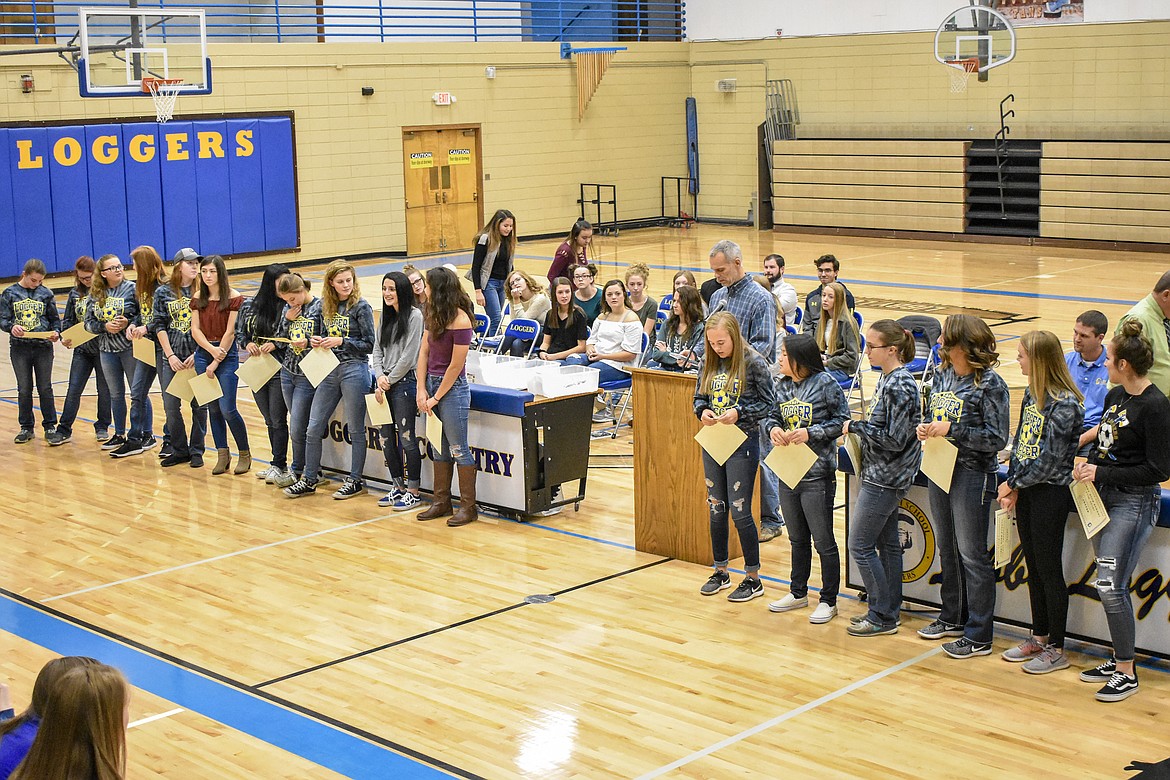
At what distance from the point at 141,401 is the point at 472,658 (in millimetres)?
5416

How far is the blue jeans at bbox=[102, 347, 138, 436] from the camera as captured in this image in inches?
416

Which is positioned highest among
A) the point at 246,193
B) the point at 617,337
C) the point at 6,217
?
the point at 246,193

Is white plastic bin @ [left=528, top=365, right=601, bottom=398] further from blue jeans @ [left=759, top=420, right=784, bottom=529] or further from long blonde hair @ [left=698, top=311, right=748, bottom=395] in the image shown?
long blonde hair @ [left=698, top=311, right=748, bottom=395]

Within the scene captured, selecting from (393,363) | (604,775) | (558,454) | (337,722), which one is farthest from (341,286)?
(604,775)

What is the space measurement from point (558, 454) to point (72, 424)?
528 cm

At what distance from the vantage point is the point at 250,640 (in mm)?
6707

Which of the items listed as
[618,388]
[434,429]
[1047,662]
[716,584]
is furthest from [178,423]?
[1047,662]

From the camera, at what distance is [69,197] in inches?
773

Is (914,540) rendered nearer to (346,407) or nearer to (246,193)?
(346,407)

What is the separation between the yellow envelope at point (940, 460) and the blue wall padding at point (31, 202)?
53.6 feet

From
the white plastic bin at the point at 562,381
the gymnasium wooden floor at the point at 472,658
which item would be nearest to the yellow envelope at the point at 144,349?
the gymnasium wooden floor at the point at 472,658

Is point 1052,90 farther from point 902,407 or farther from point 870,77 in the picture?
point 902,407

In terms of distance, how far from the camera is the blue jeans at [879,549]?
6273 mm

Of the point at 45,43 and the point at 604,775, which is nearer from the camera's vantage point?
the point at 604,775
